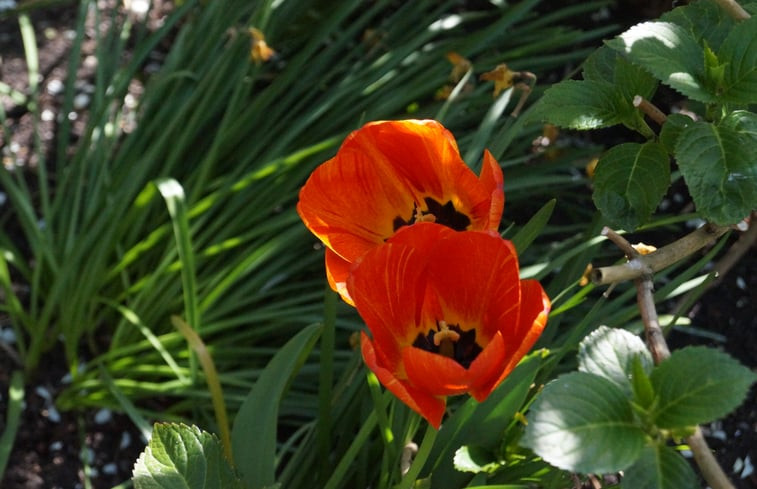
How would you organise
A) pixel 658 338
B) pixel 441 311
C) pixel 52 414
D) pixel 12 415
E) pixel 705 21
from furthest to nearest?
pixel 52 414 → pixel 12 415 → pixel 705 21 → pixel 441 311 → pixel 658 338

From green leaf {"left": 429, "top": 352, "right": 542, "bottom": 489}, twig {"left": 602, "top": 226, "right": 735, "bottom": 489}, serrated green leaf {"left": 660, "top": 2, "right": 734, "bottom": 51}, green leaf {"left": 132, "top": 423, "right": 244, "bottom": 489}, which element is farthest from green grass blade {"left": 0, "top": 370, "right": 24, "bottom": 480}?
serrated green leaf {"left": 660, "top": 2, "right": 734, "bottom": 51}

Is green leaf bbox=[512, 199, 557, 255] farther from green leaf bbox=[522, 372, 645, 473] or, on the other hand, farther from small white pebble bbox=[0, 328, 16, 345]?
small white pebble bbox=[0, 328, 16, 345]

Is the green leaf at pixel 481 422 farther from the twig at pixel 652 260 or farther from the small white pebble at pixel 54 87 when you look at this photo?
the small white pebble at pixel 54 87

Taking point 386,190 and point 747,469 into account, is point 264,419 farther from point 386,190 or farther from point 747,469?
point 747,469

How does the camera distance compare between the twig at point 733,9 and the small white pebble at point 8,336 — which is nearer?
the twig at point 733,9

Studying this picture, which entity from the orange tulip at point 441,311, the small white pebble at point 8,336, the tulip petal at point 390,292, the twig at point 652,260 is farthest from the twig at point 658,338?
the small white pebble at point 8,336

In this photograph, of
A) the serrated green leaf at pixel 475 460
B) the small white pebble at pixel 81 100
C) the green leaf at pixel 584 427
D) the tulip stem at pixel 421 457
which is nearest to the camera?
the green leaf at pixel 584 427

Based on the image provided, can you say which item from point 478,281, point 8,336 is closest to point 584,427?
point 478,281

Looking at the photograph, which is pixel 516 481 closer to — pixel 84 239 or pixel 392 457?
pixel 392 457
